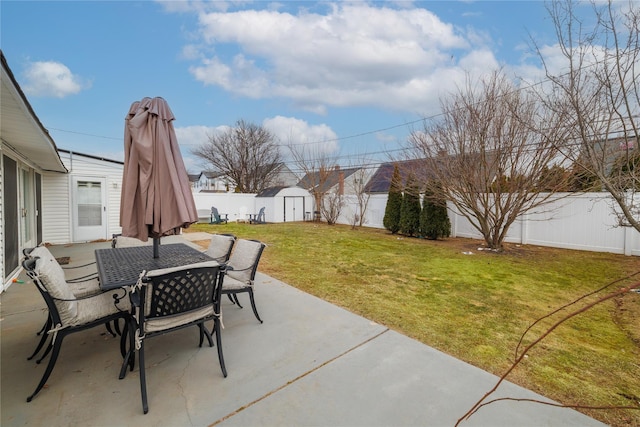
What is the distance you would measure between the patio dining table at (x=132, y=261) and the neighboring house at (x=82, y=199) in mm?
6554

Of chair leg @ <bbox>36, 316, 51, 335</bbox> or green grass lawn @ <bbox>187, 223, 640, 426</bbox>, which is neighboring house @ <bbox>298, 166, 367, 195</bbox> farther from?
chair leg @ <bbox>36, 316, 51, 335</bbox>

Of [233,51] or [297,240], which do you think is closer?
[297,240]

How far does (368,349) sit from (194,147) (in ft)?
100.0

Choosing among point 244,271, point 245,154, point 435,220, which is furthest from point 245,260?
point 245,154

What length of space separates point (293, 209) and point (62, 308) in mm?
15469

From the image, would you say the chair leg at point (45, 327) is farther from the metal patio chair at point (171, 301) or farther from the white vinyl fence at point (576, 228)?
the white vinyl fence at point (576, 228)

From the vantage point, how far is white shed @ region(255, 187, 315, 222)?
1725 centimetres

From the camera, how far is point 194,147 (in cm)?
2964

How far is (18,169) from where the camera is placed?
603cm

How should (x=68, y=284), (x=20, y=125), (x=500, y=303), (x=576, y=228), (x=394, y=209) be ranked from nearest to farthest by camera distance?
(x=68, y=284) → (x=20, y=125) → (x=500, y=303) → (x=576, y=228) → (x=394, y=209)

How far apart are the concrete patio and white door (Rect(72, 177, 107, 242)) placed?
22.9ft

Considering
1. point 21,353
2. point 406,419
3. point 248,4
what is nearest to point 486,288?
point 406,419

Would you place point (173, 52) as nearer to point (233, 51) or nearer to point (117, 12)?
point (233, 51)

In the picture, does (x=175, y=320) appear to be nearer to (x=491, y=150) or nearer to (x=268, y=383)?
(x=268, y=383)
